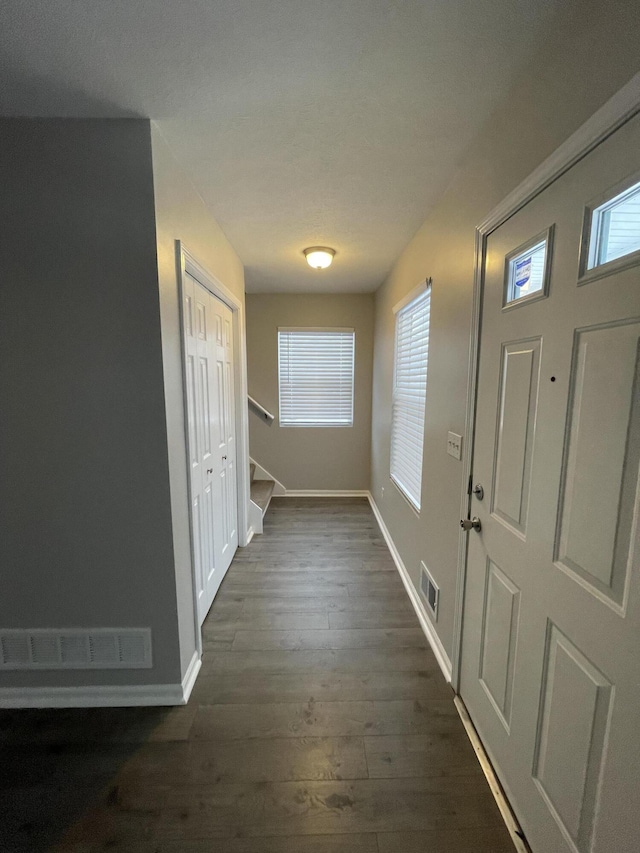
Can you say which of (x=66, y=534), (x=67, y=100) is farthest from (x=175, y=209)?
(x=66, y=534)

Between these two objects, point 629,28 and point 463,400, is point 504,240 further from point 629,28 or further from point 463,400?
point 463,400

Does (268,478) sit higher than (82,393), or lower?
lower

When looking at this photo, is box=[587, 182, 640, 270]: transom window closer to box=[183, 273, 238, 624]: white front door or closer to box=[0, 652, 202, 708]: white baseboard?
box=[183, 273, 238, 624]: white front door

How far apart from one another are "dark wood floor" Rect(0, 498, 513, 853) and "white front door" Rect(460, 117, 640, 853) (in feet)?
0.96

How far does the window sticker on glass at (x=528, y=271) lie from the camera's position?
3.31 ft

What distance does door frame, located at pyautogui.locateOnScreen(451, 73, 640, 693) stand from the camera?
740 mm

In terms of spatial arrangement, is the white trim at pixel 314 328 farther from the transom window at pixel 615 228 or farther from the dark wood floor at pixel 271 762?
the transom window at pixel 615 228

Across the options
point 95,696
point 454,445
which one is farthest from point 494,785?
point 95,696

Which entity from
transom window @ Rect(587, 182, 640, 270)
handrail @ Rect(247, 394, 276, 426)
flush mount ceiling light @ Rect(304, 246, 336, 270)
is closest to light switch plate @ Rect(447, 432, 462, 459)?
transom window @ Rect(587, 182, 640, 270)

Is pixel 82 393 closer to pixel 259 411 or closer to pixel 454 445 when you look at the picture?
pixel 454 445

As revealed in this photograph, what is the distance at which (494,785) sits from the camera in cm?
121

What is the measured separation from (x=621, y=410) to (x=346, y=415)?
362cm

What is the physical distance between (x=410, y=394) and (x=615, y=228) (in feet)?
5.91

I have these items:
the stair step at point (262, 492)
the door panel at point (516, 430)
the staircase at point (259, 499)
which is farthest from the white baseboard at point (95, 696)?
the stair step at point (262, 492)
